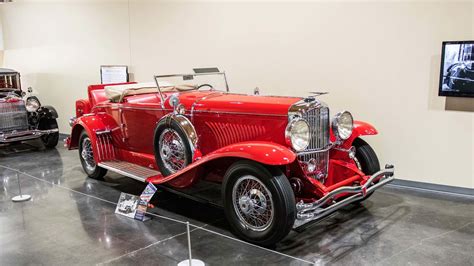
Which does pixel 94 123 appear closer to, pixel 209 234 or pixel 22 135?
A: pixel 209 234

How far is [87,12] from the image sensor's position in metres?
8.61

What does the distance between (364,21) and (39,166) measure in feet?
17.7

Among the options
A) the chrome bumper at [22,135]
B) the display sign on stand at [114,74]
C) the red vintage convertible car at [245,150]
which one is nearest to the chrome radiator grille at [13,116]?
the chrome bumper at [22,135]

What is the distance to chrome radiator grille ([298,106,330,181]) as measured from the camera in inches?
152

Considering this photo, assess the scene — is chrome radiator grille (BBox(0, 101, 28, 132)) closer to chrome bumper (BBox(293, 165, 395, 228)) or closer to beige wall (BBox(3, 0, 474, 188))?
beige wall (BBox(3, 0, 474, 188))

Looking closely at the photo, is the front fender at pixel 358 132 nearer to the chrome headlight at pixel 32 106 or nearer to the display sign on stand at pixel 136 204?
the display sign on stand at pixel 136 204

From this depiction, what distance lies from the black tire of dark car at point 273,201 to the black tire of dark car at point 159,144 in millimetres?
669

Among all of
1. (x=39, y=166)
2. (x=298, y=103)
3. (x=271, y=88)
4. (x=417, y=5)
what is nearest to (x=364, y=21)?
(x=417, y=5)

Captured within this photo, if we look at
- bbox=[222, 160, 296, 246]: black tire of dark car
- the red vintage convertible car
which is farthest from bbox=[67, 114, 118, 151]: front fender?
bbox=[222, 160, 296, 246]: black tire of dark car

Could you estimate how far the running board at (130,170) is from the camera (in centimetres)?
468

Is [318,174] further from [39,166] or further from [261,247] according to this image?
[39,166]

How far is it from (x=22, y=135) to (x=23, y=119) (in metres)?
0.44

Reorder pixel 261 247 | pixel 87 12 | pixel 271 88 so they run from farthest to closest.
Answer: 1. pixel 87 12
2. pixel 271 88
3. pixel 261 247

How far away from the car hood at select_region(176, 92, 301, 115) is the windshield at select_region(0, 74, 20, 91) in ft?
18.3
